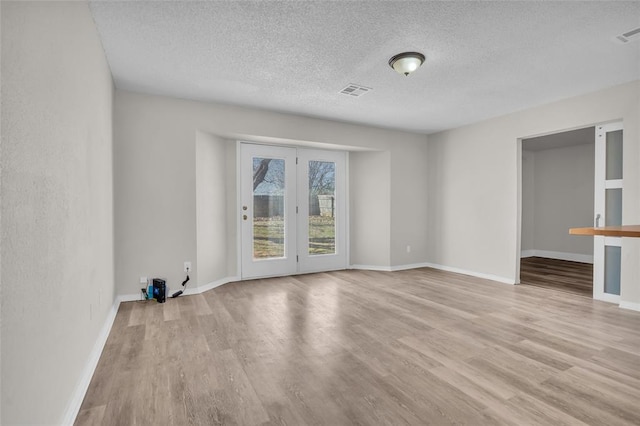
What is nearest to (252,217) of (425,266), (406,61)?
→ (406,61)

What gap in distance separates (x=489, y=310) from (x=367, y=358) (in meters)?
1.89

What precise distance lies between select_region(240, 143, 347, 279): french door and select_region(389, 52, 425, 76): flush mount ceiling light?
8.55 feet

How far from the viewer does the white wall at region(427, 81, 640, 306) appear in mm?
3625

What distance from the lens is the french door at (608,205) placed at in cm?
385

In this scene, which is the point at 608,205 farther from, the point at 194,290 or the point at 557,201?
the point at 194,290

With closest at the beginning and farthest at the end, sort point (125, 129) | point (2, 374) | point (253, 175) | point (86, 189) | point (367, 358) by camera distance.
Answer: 1. point (2, 374)
2. point (86, 189)
3. point (367, 358)
4. point (125, 129)
5. point (253, 175)

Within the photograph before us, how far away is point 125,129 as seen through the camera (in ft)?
12.5

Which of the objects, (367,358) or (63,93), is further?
(367,358)

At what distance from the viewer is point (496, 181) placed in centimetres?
505

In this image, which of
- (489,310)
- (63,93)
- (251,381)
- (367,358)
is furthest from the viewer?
(489,310)

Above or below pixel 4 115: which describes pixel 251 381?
below

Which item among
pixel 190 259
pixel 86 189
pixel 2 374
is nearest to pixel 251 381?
pixel 2 374

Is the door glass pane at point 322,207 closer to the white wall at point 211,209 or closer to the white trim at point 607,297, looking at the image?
the white wall at point 211,209

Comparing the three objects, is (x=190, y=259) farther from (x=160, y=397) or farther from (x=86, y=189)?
(x=160, y=397)
